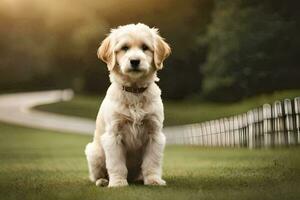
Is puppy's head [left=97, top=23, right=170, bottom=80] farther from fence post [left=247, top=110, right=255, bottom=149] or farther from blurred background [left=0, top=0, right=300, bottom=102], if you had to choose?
fence post [left=247, top=110, right=255, bottom=149]

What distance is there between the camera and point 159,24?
845 centimetres

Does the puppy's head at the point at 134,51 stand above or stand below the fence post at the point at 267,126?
above

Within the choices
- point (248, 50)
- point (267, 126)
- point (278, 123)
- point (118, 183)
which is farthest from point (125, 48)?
point (267, 126)

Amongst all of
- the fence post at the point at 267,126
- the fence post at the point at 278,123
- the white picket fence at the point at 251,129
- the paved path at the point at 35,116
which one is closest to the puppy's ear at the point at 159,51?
the white picket fence at the point at 251,129

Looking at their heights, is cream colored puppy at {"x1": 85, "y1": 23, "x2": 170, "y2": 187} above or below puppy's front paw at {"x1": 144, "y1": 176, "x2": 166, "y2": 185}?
above

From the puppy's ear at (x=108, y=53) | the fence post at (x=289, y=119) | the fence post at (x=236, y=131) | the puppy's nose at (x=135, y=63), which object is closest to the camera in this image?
the puppy's nose at (x=135, y=63)

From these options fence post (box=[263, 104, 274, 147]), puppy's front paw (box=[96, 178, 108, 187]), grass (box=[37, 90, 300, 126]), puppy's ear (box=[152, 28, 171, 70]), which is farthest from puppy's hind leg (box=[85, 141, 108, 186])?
fence post (box=[263, 104, 274, 147])

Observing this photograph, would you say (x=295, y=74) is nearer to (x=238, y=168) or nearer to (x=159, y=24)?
(x=159, y=24)

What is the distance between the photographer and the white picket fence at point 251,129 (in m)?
8.12

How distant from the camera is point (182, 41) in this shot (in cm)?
838

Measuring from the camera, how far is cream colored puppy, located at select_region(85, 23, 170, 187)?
445 cm

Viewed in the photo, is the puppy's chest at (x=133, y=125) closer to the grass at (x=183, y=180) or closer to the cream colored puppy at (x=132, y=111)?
the cream colored puppy at (x=132, y=111)

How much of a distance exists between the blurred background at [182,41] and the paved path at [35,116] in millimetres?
3660

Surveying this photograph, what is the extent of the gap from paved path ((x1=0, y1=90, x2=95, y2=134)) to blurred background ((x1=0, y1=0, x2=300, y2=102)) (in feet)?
12.0
